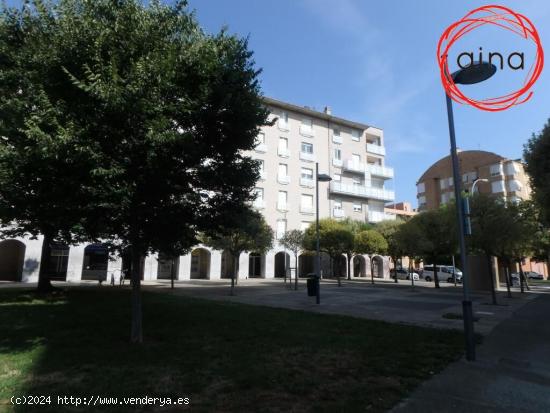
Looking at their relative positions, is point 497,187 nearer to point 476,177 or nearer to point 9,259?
point 476,177

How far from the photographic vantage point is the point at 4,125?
6508 millimetres

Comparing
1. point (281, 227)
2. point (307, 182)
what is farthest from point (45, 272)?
point (307, 182)

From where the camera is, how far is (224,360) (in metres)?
6.14

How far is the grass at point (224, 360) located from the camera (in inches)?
180

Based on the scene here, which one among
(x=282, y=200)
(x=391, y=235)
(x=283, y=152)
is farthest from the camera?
(x=283, y=152)

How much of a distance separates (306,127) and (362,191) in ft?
33.2

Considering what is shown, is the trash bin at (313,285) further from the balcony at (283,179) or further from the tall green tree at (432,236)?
the balcony at (283,179)

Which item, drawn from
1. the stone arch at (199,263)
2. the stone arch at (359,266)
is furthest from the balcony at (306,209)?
the stone arch at (199,263)

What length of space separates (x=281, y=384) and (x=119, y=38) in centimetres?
610

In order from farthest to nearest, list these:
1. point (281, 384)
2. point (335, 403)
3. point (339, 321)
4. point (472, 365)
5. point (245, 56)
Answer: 1. point (339, 321)
2. point (245, 56)
3. point (472, 365)
4. point (281, 384)
5. point (335, 403)

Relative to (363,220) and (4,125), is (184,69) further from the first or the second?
(363,220)

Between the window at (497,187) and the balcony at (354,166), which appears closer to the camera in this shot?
the balcony at (354,166)

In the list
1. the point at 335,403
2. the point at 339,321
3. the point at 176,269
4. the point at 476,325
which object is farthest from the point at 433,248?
the point at 335,403

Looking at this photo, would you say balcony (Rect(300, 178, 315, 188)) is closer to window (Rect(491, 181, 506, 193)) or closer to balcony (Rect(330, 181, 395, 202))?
balcony (Rect(330, 181, 395, 202))
